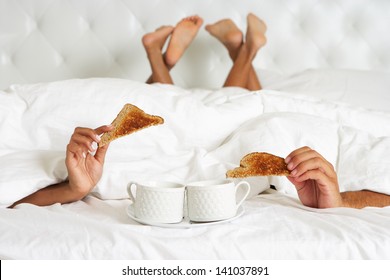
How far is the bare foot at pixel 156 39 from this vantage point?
2.10 metres

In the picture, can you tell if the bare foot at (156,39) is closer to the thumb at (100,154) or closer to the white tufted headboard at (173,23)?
the white tufted headboard at (173,23)

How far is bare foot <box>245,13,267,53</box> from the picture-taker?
83.6 inches

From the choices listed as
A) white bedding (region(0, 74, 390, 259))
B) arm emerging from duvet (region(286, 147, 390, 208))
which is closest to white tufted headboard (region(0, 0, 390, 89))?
white bedding (region(0, 74, 390, 259))

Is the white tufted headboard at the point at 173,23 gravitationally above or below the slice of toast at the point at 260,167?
above

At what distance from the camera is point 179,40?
2135 millimetres

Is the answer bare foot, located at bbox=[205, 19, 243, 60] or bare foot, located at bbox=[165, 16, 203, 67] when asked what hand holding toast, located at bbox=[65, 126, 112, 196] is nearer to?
bare foot, located at bbox=[165, 16, 203, 67]

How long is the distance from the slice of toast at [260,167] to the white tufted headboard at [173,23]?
126cm

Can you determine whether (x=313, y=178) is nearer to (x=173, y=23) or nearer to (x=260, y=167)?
(x=260, y=167)

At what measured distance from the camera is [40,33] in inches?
87.7

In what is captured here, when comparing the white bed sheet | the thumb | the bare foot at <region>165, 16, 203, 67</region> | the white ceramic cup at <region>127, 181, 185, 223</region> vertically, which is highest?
the bare foot at <region>165, 16, 203, 67</region>

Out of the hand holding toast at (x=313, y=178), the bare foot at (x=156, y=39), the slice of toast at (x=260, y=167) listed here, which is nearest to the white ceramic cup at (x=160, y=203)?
the slice of toast at (x=260, y=167)

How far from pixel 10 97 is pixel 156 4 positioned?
1043 millimetres

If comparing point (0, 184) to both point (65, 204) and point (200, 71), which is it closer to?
point (65, 204)

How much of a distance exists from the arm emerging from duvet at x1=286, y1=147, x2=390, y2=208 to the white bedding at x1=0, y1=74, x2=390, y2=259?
0.11ft
